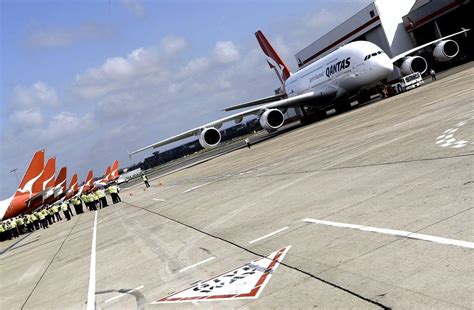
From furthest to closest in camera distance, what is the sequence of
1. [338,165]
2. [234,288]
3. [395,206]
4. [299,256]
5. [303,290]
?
[338,165] < [395,206] < [299,256] < [234,288] < [303,290]

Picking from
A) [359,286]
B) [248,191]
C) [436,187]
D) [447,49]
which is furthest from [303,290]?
[447,49]

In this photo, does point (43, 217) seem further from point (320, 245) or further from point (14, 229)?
point (320, 245)

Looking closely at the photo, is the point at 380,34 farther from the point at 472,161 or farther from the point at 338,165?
the point at 472,161

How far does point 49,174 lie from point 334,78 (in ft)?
84.8

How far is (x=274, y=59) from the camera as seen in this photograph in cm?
6272

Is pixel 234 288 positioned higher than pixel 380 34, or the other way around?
pixel 380 34

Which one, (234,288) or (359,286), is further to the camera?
(234,288)

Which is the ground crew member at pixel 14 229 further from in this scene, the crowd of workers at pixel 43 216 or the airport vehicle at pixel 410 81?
the airport vehicle at pixel 410 81

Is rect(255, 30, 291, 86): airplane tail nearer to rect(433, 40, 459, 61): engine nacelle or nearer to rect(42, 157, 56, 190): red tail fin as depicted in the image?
rect(433, 40, 459, 61): engine nacelle

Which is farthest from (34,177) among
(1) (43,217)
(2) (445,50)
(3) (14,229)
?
(2) (445,50)

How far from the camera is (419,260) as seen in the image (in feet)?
19.4

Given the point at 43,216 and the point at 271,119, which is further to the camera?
the point at 271,119

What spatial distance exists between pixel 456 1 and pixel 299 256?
5949 cm

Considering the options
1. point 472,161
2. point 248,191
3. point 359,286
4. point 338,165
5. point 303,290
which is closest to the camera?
point 359,286
